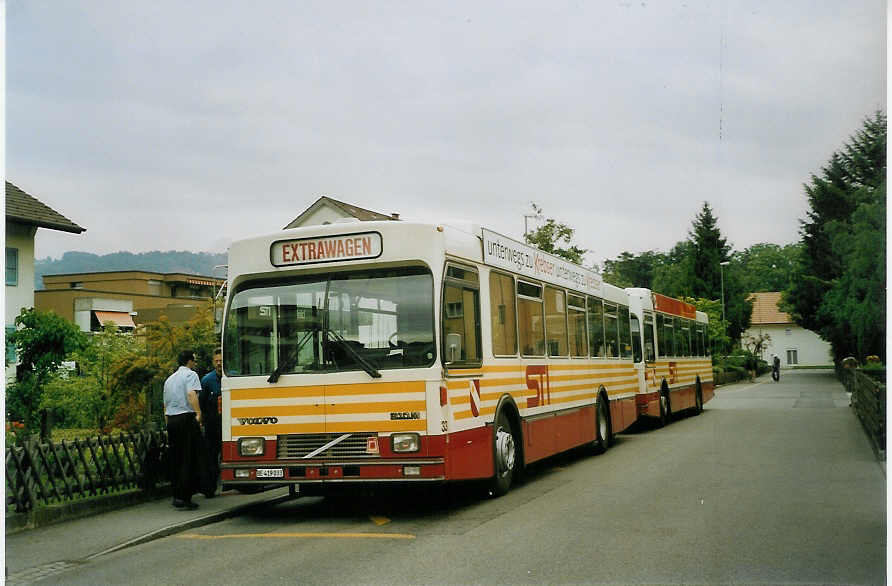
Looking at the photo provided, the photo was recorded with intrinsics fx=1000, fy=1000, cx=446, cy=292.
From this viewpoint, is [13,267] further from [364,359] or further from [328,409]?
[364,359]

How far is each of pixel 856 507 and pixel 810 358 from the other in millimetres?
83910

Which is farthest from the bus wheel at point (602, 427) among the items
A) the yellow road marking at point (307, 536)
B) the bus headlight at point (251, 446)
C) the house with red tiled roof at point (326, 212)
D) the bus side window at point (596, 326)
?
the house with red tiled roof at point (326, 212)

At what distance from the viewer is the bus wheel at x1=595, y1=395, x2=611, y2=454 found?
17625mm

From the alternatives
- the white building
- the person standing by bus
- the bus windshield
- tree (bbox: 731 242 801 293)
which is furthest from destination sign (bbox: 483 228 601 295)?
tree (bbox: 731 242 801 293)

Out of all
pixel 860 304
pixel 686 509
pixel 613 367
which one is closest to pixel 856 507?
pixel 686 509

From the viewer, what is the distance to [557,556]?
8.11 m

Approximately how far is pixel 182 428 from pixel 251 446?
1415 millimetres

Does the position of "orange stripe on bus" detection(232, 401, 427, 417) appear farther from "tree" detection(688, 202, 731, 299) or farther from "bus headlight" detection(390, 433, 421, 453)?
"tree" detection(688, 202, 731, 299)

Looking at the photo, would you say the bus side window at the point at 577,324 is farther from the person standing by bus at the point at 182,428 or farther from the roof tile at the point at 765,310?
the roof tile at the point at 765,310

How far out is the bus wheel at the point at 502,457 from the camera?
11.9 meters

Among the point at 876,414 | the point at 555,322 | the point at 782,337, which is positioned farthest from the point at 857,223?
the point at 782,337

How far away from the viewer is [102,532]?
396 inches

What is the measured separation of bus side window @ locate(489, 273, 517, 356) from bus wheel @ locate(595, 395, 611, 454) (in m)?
5.24

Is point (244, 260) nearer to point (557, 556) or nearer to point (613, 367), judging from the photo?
point (557, 556)
